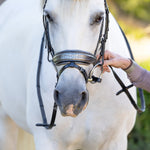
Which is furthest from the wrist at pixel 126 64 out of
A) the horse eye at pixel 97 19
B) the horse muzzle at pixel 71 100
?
the horse muzzle at pixel 71 100

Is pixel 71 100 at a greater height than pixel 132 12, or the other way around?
pixel 71 100

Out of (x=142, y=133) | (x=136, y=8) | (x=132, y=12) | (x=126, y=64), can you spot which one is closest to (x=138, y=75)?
(x=126, y=64)

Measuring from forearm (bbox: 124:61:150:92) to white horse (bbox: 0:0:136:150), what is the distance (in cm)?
21

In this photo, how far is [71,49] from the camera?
2.84m

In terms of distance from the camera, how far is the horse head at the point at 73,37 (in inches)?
109

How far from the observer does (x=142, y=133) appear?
5.23 metres

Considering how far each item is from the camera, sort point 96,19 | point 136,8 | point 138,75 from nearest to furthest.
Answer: point 96,19 → point 138,75 → point 136,8

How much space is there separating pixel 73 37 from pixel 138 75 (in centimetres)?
57

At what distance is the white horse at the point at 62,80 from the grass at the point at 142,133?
53.1 inches

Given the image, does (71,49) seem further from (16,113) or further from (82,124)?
(16,113)

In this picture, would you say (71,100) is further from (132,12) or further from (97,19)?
(132,12)

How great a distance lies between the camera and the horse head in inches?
109

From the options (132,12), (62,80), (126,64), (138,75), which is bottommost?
(132,12)

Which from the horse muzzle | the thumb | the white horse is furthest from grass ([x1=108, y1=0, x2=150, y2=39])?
the horse muzzle
